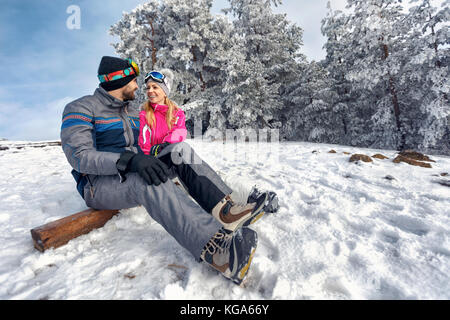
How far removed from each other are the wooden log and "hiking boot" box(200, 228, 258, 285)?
47.2 inches

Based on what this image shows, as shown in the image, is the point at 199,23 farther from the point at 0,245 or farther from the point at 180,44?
the point at 0,245

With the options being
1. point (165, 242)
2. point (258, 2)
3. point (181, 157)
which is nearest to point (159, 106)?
point (181, 157)

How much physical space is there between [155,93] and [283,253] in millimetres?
2409

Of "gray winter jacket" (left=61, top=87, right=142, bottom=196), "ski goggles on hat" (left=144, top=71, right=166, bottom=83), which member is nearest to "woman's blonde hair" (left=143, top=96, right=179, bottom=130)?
"gray winter jacket" (left=61, top=87, right=142, bottom=196)

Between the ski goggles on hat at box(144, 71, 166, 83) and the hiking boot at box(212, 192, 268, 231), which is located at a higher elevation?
the ski goggles on hat at box(144, 71, 166, 83)

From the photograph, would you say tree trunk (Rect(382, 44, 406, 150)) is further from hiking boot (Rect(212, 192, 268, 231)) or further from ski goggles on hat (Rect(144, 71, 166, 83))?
hiking boot (Rect(212, 192, 268, 231))

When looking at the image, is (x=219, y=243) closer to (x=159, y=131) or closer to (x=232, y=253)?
(x=232, y=253)

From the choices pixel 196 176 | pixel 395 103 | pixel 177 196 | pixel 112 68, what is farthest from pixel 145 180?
pixel 395 103

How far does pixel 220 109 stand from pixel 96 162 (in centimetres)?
983

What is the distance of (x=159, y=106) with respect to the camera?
2.74 m

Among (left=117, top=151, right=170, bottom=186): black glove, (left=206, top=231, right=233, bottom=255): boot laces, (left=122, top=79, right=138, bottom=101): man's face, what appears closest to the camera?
(left=206, top=231, right=233, bottom=255): boot laces

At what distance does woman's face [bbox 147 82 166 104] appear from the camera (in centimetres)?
276

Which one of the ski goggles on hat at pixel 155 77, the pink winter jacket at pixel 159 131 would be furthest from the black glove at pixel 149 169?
the ski goggles on hat at pixel 155 77
